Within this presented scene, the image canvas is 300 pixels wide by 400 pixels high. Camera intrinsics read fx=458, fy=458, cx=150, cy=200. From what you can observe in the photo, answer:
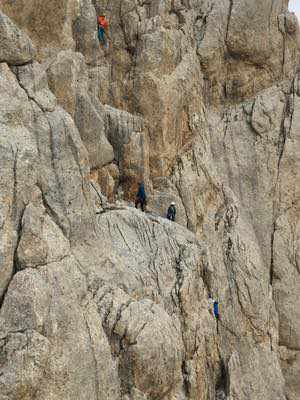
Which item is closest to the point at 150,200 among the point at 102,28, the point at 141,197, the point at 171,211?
the point at 171,211

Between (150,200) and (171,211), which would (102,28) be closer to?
(150,200)

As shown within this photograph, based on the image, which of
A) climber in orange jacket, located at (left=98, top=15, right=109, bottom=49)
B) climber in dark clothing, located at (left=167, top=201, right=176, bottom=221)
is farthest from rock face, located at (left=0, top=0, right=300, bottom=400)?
climber in dark clothing, located at (left=167, top=201, right=176, bottom=221)

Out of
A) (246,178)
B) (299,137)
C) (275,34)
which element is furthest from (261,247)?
(275,34)

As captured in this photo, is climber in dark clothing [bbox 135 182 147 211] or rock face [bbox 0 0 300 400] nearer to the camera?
rock face [bbox 0 0 300 400]

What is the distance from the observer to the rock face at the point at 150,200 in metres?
16.9

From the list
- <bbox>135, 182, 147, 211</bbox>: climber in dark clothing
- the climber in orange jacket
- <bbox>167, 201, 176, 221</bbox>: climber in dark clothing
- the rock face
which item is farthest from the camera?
the climber in orange jacket

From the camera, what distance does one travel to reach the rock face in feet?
55.5

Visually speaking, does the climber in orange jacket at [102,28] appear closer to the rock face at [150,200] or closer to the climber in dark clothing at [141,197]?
the rock face at [150,200]

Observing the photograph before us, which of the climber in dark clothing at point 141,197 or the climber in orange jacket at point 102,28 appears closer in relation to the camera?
the climber in dark clothing at point 141,197

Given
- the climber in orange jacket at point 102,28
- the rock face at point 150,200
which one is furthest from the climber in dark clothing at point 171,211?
the climber in orange jacket at point 102,28

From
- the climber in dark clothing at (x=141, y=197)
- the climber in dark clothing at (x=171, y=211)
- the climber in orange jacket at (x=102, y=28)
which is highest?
the climber in orange jacket at (x=102, y=28)

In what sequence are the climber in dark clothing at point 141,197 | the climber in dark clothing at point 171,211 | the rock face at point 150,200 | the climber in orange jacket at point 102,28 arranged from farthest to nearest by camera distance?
the climber in orange jacket at point 102,28
the climber in dark clothing at point 171,211
the climber in dark clothing at point 141,197
the rock face at point 150,200

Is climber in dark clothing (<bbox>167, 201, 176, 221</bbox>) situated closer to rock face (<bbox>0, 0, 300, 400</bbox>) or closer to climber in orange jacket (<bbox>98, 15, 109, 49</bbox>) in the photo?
rock face (<bbox>0, 0, 300, 400</bbox>)

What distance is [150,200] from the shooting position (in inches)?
1273
